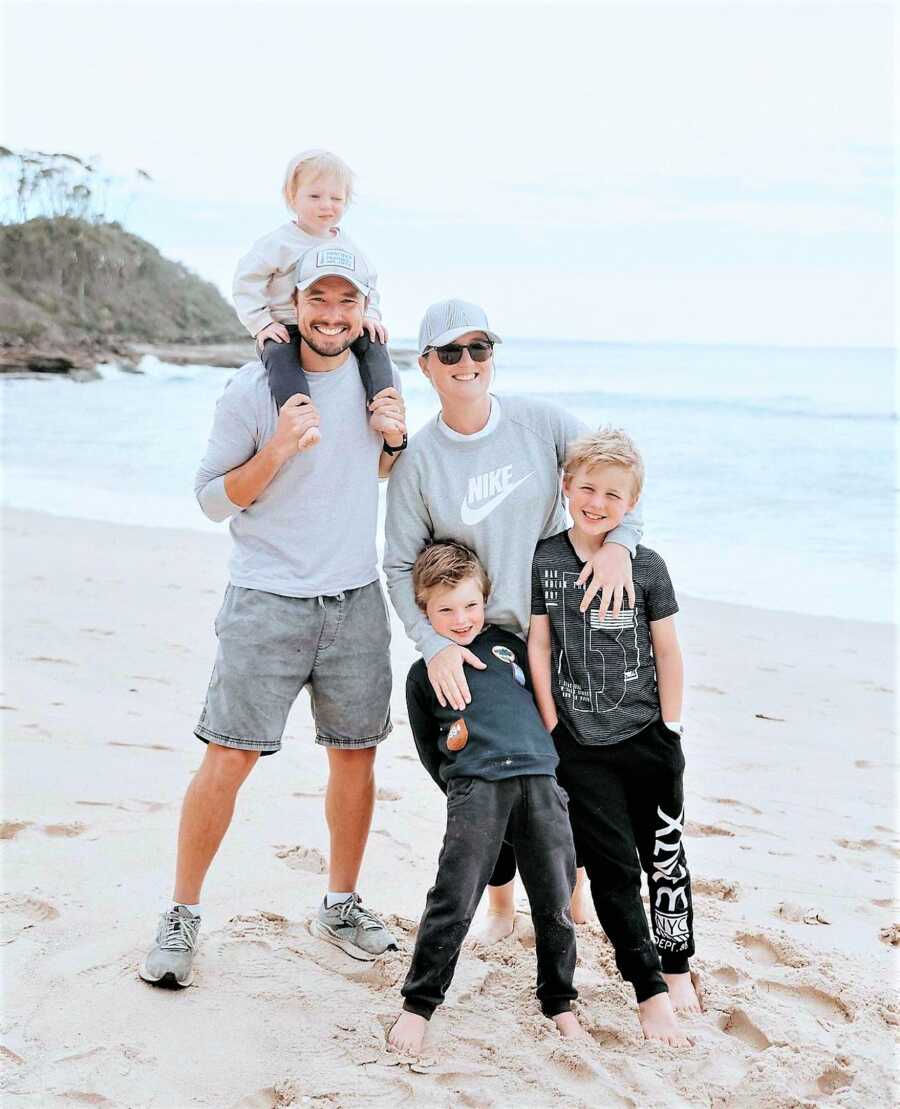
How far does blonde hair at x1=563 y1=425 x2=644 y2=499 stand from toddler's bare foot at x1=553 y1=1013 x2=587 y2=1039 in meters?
1.36

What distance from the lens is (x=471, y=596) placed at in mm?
2959

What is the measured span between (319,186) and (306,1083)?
8.87 ft

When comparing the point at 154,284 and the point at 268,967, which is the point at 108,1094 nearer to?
the point at 268,967

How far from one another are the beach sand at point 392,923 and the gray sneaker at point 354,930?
43 mm

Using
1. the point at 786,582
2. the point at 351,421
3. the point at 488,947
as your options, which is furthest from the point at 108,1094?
the point at 786,582

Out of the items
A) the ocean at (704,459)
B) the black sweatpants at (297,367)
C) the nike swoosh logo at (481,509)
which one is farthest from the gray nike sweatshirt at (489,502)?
the ocean at (704,459)

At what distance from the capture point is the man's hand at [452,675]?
289 centimetres

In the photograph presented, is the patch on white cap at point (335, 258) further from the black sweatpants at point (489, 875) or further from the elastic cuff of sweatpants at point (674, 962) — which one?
the elastic cuff of sweatpants at point (674, 962)

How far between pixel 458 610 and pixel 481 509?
0.95 feet

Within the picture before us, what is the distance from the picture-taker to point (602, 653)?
2986mm

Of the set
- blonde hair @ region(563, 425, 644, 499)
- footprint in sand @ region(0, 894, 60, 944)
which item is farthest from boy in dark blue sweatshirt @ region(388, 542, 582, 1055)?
footprint in sand @ region(0, 894, 60, 944)

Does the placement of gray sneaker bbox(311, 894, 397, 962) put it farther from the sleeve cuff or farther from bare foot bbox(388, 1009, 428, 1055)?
the sleeve cuff

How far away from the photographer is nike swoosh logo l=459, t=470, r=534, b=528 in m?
3.04

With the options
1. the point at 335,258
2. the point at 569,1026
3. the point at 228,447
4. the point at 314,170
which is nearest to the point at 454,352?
the point at 335,258
